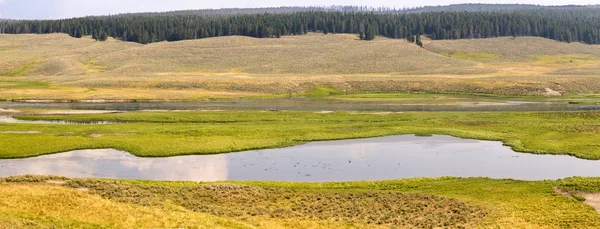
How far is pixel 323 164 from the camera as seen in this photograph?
4859cm

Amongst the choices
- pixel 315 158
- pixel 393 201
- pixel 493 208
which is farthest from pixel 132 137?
pixel 493 208

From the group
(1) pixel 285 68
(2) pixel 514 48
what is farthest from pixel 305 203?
(2) pixel 514 48

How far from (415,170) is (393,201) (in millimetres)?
9961

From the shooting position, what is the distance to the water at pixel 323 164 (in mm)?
44875

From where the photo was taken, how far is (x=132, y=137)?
59219 mm

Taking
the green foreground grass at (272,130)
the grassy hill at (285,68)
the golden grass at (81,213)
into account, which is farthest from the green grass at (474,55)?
the golden grass at (81,213)

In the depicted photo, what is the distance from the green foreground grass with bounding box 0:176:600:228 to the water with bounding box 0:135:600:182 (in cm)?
339

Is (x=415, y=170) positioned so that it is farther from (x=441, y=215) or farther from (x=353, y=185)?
(x=441, y=215)

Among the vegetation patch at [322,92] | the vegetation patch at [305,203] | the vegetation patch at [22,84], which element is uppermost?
the vegetation patch at [305,203]

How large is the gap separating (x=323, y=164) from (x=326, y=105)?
43.2 m

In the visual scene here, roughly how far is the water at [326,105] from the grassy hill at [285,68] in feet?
27.1

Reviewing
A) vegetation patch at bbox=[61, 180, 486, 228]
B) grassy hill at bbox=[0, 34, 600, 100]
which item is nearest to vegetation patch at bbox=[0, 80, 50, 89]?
grassy hill at bbox=[0, 34, 600, 100]

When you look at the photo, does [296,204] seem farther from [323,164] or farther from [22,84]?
[22,84]

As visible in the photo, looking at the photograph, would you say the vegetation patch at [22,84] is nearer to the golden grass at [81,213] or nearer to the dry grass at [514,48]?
the golden grass at [81,213]
